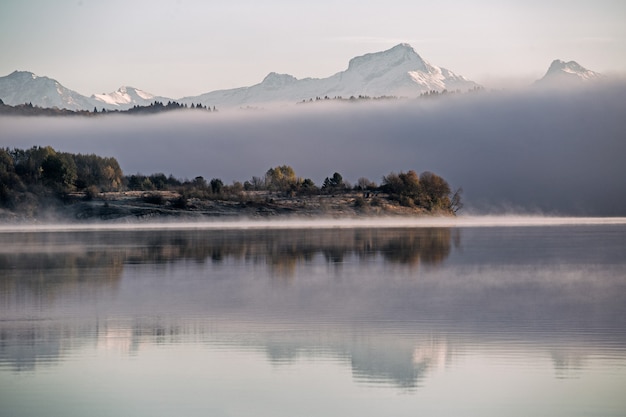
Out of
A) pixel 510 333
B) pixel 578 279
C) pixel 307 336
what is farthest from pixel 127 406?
pixel 578 279

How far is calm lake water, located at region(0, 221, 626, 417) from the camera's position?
48.2 ft

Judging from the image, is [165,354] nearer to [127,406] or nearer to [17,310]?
[127,406]

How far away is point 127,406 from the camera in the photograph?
14.5 m

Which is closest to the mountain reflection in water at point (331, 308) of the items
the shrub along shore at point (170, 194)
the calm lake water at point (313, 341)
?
the calm lake water at point (313, 341)

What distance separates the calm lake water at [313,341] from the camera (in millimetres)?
14695

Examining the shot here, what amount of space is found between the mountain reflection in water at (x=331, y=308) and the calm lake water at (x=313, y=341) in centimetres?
7

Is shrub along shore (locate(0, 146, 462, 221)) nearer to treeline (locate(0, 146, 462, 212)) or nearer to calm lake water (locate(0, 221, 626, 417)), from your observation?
treeline (locate(0, 146, 462, 212))

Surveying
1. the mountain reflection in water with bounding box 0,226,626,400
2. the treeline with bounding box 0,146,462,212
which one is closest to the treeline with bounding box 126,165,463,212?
the treeline with bounding box 0,146,462,212

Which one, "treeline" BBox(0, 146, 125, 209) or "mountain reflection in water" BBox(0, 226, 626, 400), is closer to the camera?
"mountain reflection in water" BBox(0, 226, 626, 400)

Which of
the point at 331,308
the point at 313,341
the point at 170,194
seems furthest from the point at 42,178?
the point at 313,341

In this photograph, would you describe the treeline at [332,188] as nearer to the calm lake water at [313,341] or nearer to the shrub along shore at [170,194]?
the shrub along shore at [170,194]

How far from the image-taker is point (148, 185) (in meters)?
138

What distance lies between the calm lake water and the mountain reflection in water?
0.07 metres

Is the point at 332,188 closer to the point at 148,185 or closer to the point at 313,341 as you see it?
the point at 148,185
